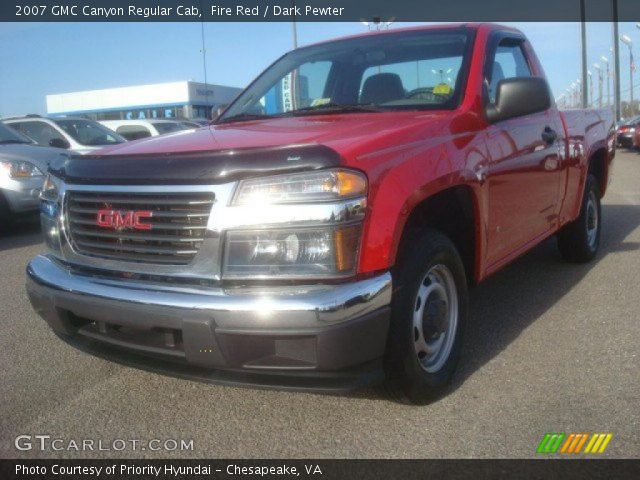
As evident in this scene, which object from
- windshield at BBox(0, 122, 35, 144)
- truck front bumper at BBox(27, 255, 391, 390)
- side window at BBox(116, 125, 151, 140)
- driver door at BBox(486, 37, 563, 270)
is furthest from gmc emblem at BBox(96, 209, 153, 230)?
side window at BBox(116, 125, 151, 140)

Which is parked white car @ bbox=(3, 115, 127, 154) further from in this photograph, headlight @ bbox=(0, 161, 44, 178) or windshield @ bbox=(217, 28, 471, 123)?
windshield @ bbox=(217, 28, 471, 123)

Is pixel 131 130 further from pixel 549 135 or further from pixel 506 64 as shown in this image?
pixel 549 135

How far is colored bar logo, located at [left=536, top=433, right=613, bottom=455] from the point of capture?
2.39 metres

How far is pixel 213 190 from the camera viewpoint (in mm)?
2309

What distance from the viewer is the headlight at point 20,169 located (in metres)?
→ 7.34

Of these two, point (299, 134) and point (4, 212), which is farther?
point (4, 212)

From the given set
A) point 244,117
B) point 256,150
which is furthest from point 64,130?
point 256,150

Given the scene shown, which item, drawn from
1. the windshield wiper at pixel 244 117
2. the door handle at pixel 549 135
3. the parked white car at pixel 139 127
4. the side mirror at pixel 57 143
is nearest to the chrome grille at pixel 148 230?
the windshield wiper at pixel 244 117

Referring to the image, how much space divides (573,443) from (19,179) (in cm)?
690

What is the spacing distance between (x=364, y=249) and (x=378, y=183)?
270mm

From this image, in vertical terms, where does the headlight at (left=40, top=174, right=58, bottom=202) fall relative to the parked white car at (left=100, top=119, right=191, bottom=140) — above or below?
below

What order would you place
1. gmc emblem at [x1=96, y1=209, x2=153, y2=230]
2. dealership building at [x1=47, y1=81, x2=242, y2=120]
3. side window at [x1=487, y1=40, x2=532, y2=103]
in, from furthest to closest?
dealership building at [x1=47, y1=81, x2=242, y2=120], side window at [x1=487, y1=40, x2=532, y2=103], gmc emblem at [x1=96, y1=209, x2=153, y2=230]

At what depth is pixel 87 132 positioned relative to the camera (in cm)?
1033

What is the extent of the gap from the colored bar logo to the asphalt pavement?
4 cm
